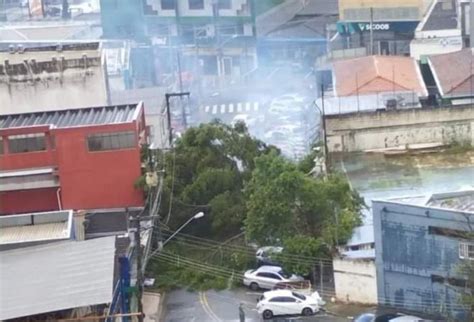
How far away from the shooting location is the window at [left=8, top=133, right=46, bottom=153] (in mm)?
11914

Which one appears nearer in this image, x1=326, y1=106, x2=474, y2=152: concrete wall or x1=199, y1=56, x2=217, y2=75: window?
x1=326, y1=106, x2=474, y2=152: concrete wall

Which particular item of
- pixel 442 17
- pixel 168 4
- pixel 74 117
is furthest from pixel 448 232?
pixel 168 4

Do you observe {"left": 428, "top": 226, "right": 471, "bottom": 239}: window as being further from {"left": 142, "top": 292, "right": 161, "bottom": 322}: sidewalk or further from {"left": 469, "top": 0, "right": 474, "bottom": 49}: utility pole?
{"left": 469, "top": 0, "right": 474, "bottom": 49}: utility pole

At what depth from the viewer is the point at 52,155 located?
11898mm

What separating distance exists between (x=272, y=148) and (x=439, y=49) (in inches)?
264

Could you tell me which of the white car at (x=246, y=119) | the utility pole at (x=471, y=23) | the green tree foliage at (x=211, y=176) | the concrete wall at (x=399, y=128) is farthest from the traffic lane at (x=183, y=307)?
the utility pole at (x=471, y=23)

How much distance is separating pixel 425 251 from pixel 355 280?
0.73 meters

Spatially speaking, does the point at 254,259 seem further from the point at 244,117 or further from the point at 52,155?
the point at 244,117

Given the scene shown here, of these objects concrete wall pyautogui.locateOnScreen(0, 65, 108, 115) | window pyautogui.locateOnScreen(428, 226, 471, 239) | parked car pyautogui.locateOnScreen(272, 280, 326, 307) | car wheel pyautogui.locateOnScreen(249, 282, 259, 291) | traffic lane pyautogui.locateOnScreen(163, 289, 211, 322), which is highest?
concrete wall pyautogui.locateOnScreen(0, 65, 108, 115)

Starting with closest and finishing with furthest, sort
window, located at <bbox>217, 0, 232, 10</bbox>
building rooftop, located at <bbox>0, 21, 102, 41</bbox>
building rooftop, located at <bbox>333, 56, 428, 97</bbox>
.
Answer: building rooftop, located at <bbox>333, 56, 428, 97</bbox>
window, located at <bbox>217, 0, 232, 10</bbox>
building rooftop, located at <bbox>0, 21, 102, 41</bbox>

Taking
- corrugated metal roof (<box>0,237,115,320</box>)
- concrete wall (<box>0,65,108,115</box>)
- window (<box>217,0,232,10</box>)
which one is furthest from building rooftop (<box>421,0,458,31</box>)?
corrugated metal roof (<box>0,237,115,320</box>)

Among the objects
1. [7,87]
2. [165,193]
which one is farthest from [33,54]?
[165,193]

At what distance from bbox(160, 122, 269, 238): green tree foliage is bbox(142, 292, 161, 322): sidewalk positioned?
1227 mm

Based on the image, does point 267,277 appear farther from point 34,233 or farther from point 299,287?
point 34,233
